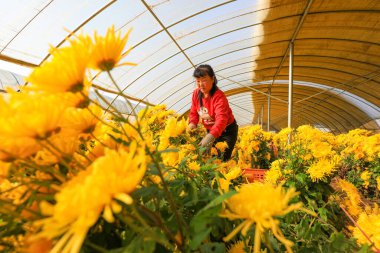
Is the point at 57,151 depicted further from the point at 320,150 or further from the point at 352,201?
the point at 320,150

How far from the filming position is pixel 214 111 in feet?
9.08

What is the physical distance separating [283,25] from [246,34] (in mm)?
950

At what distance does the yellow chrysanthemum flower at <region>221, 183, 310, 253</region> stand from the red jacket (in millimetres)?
1833

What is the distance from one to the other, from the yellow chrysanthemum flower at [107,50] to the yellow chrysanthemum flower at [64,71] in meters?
0.02

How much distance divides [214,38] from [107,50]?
6965 millimetres

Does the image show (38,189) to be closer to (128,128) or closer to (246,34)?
(128,128)

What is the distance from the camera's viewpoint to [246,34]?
6.87 metres

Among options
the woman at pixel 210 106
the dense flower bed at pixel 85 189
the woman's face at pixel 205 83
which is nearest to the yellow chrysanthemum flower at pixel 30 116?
the dense flower bed at pixel 85 189


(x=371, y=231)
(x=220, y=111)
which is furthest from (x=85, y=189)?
(x=220, y=111)

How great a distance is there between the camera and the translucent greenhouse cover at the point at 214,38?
4.66 m

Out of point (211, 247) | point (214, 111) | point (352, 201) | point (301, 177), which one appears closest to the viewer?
point (211, 247)

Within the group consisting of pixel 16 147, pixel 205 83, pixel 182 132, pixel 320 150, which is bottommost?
pixel 16 147

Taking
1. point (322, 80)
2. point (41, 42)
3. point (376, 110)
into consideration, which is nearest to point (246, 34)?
point (41, 42)

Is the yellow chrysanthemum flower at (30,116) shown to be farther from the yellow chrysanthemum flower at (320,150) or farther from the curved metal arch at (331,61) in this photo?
the curved metal arch at (331,61)
